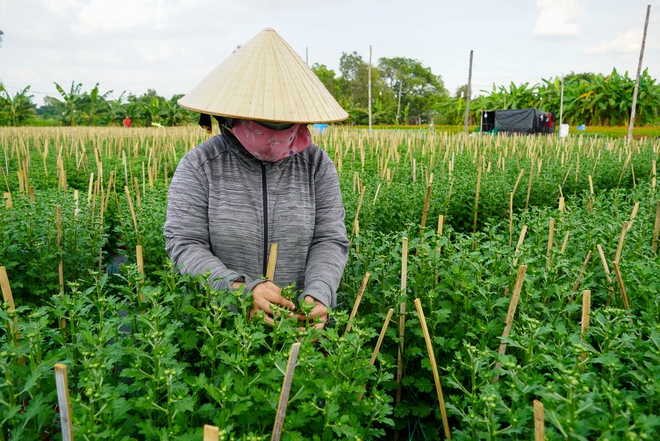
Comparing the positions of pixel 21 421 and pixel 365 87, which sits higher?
pixel 365 87

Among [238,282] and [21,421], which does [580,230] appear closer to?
[238,282]

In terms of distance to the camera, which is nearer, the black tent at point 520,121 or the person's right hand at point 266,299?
the person's right hand at point 266,299

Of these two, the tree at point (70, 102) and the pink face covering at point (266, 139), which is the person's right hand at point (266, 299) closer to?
the pink face covering at point (266, 139)

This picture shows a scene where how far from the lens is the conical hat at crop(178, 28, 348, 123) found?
1796 mm

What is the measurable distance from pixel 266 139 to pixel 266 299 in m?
0.69

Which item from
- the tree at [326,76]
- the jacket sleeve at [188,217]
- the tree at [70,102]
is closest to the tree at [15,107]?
the tree at [70,102]

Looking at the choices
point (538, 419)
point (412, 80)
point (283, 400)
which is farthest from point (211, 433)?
point (412, 80)

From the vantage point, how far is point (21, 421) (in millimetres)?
1279

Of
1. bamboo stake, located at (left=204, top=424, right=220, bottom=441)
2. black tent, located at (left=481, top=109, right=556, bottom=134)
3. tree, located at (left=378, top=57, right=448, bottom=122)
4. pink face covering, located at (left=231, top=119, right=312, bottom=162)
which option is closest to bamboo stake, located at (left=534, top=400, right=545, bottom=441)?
bamboo stake, located at (left=204, top=424, right=220, bottom=441)

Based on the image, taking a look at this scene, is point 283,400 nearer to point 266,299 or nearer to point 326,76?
point 266,299

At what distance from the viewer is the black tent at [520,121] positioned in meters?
26.1

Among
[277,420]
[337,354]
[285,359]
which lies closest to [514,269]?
[337,354]

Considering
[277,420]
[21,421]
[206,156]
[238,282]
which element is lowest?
[21,421]

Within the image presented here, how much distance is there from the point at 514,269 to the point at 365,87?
60.2m
